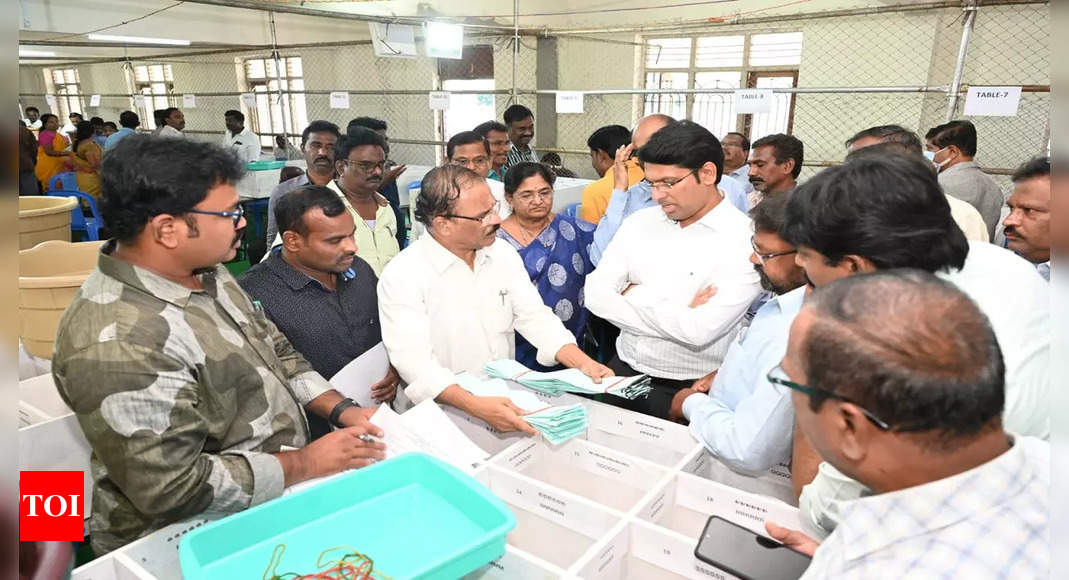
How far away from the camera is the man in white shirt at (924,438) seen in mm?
716

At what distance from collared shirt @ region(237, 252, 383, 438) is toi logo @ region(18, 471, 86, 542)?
786mm

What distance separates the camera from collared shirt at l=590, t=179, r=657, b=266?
297 cm

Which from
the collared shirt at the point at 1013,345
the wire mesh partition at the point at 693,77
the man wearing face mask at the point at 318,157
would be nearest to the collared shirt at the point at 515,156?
the wire mesh partition at the point at 693,77

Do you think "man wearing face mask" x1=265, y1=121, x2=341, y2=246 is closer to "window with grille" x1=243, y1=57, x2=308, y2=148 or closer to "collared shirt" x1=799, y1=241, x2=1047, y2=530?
"collared shirt" x1=799, y1=241, x2=1047, y2=530

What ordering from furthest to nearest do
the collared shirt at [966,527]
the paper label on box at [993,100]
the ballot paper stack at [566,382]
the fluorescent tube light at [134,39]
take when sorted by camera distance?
the fluorescent tube light at [134,39] < the paper label on box at [993,100] < the ballot paper stack at [566,382] < the collared shirt at [966,527]

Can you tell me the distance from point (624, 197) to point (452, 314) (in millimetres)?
1393

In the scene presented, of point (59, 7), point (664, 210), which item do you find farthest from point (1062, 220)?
point (59, 7)

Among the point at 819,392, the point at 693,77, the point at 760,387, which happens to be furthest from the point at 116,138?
the point at 693,77

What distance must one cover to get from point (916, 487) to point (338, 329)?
174 centimetres

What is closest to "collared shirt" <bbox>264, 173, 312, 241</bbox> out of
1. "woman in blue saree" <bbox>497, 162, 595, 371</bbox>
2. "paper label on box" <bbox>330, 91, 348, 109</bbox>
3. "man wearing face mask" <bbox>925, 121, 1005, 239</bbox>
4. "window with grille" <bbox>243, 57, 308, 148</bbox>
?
"woman in blue saree" <bbox>497, 162, 595, 371</bbox>

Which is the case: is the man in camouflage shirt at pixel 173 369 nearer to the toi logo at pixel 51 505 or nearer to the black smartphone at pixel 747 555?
the toi logo at pixel 51 505

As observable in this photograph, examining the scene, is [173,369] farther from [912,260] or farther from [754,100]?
[754,100]

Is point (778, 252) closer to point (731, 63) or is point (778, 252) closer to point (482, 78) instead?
point (731, 63)

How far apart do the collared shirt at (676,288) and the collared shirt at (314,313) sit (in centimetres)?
88
